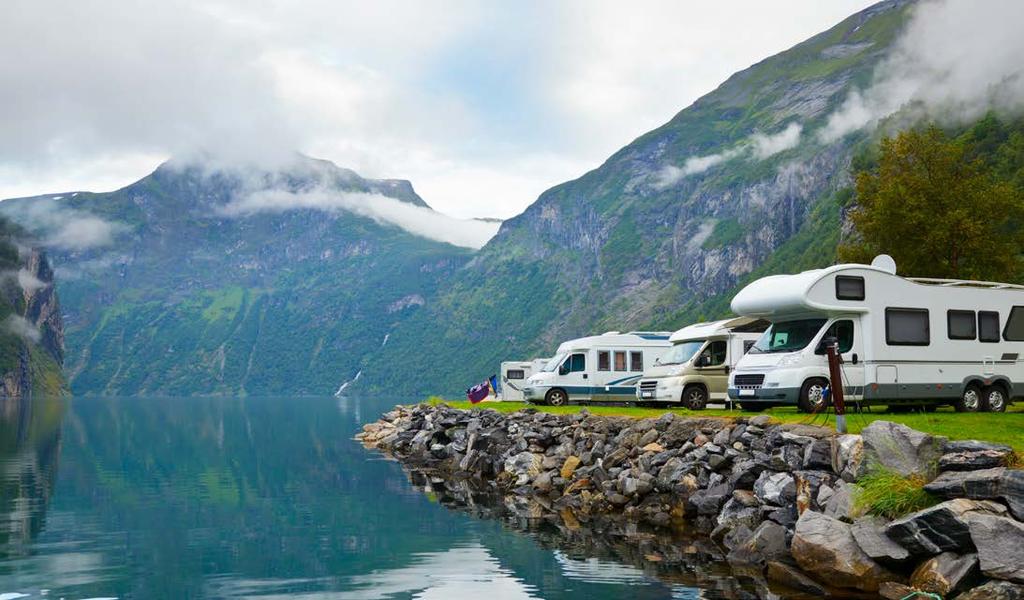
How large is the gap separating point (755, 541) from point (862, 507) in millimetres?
2193

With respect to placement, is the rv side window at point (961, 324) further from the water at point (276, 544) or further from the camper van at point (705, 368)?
the water at point (276, 544)

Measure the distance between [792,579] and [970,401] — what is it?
14145 mm

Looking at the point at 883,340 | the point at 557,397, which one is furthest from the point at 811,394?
the point at 557,397

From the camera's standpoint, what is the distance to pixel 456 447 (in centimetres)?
3662

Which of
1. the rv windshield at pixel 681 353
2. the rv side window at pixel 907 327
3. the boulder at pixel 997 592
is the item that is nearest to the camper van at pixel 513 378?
the rv windshield at pixel 681 353

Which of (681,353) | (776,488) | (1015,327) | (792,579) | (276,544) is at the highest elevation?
(1015,327)

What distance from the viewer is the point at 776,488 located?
16688 mm

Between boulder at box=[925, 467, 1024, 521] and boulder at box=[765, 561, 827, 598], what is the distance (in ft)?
7.32

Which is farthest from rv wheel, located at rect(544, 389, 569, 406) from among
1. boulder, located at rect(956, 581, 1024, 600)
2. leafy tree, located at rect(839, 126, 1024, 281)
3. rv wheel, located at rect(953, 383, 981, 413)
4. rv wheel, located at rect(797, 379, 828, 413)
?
boulder, located at rect(956, 581, 1024, 600)

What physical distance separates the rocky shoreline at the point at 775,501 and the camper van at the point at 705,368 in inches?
160

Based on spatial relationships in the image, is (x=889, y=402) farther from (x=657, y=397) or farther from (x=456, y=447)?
(x=456, y=447)

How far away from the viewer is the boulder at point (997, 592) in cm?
1084

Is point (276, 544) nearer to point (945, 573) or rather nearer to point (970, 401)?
point (945, 573)

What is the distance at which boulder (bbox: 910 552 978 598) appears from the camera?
37.7 feet
